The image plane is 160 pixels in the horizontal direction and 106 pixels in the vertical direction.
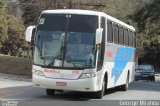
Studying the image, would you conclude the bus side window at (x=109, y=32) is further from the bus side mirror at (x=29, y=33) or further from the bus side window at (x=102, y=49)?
the bus side mirror at (x=29, y=33)

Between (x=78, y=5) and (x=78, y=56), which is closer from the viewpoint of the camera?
(x=78, y=56)

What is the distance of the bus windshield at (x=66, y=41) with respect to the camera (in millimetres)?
18031

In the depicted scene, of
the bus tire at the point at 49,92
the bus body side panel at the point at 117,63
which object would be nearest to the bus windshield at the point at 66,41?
the bus body side panel at the point at 117,63

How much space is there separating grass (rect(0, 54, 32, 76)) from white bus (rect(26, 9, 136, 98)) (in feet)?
46.1

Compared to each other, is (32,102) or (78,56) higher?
(78,56)

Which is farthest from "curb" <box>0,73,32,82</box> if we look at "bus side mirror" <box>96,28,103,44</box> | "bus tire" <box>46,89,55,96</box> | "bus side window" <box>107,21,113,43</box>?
"bus side mirror" <box>96,28,103,44</box>

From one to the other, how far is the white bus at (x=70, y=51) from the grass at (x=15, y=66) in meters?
14.1

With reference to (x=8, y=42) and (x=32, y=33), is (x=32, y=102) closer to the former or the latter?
(x=32, y=33)

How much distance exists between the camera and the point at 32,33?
18.8 meters

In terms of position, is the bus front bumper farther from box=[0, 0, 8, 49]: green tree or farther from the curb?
box=[0, 0, 8, 49]: green tree

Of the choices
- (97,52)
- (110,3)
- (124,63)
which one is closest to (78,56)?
(97,52)

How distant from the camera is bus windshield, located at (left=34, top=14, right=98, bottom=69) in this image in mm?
18031

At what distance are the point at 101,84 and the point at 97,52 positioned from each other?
1.35m

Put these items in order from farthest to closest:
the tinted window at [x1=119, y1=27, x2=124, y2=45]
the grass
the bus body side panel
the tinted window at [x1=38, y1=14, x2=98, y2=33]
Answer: the grass < the tinted window at [x1=119, y1=27, x2=124, y2=45] < the bus body side panel < the tinted window at [x1=38, y1=14, x2=98, y2=33]
